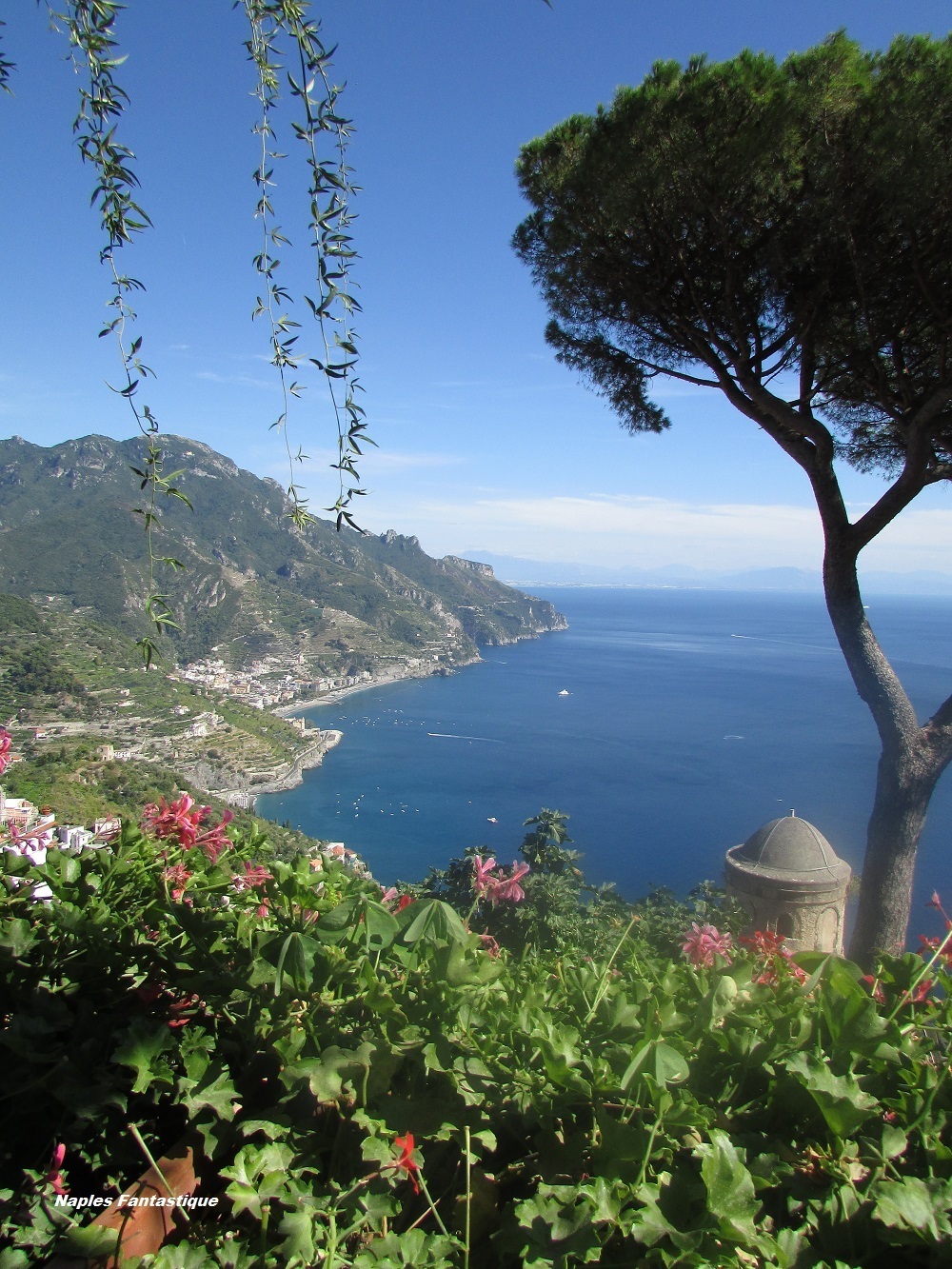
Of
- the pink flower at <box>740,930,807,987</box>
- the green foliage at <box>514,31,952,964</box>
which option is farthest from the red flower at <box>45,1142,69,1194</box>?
the green foliage at <box>514,31,952,964</box>

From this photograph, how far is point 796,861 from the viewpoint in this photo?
4.99 metres

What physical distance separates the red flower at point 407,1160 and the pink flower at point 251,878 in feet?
1.57

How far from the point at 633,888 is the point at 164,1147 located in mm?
23362

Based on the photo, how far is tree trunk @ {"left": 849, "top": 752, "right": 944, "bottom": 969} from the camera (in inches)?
135

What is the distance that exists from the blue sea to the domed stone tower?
36.7 ft

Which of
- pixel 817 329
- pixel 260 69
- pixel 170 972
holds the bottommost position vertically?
pixel 170 972

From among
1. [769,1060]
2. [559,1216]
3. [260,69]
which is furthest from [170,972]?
[260,69]

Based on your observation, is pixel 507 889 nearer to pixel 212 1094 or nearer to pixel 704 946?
pixel 704 946

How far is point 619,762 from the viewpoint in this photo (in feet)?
121

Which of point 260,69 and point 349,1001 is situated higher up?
point 260,69

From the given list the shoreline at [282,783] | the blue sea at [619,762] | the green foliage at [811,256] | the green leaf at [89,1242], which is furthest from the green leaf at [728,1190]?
the shoreline at [282,783]

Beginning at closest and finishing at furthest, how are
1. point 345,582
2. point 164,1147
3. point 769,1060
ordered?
point 769,1060
point 164,1147
point 345,582

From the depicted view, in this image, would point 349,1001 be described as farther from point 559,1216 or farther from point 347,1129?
point 559,1216

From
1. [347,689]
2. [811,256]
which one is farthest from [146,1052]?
[347,689]
